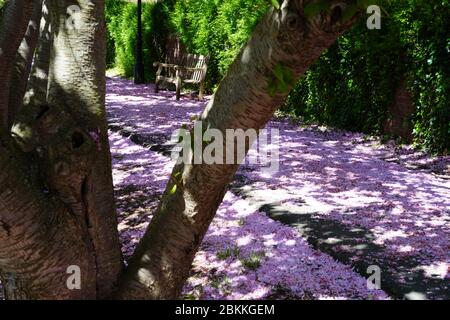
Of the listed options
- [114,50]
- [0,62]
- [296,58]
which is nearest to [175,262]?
A: [296,58]

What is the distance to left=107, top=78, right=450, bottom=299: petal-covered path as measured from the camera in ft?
13.3

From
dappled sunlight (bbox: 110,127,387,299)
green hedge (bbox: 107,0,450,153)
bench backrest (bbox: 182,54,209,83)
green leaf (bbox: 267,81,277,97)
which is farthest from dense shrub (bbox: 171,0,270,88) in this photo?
green leaf (bbox: 267,81,277,97)

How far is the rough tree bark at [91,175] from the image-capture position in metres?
1.93

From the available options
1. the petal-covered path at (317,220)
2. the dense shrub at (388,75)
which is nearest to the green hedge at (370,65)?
the dense shrub at (388,75)

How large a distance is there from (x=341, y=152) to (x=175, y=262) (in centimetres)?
698

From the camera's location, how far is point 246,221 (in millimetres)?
5477

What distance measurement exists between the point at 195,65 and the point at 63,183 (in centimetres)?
1318

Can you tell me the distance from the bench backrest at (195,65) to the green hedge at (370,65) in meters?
0.45

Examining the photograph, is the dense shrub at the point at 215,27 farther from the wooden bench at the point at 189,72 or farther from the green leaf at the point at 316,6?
the green leaf at the point at 316,6

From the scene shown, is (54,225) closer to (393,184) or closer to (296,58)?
(296,58)

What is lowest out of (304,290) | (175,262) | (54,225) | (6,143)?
(304,290)

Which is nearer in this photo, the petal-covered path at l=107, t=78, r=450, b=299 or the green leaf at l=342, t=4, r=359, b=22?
the green leaf at l=342, t=4, r=359, b=22

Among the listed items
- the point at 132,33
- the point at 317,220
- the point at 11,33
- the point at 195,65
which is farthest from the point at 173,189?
the point at 132,33

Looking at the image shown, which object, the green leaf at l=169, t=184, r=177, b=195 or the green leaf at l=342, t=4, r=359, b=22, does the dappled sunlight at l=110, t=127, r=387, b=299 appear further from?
the green leaf at l=342, t=4, r=359, b=22
